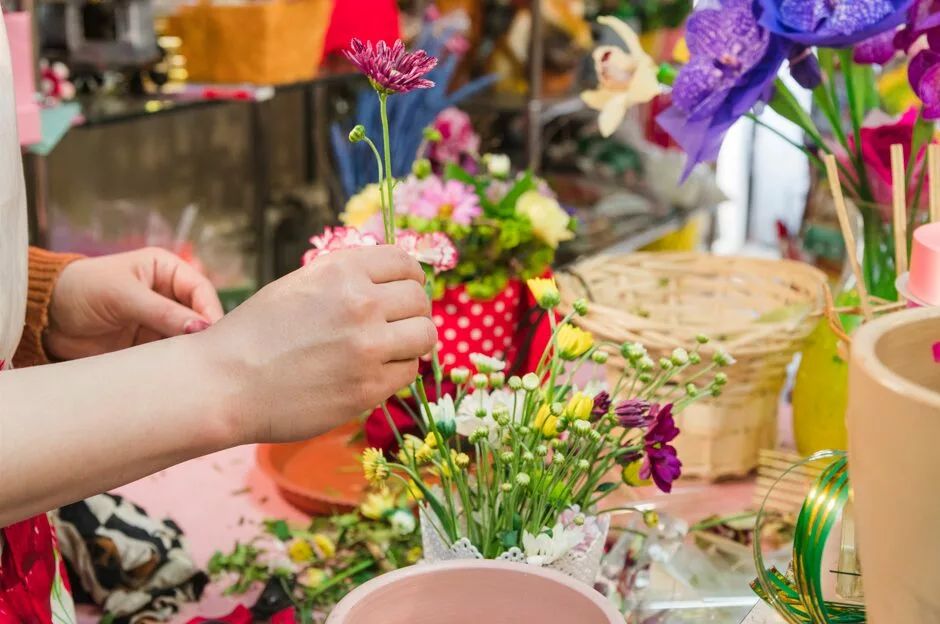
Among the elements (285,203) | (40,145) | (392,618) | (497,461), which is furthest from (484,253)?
(285,203)

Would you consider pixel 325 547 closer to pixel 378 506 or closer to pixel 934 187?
pixel 378 506

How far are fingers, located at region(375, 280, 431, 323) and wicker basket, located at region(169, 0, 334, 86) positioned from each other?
65.3 inches

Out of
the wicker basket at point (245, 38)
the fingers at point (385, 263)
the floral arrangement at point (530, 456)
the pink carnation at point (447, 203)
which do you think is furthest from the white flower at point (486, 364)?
the wicker basket at point (245, 38)

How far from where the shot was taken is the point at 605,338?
0.84 meters

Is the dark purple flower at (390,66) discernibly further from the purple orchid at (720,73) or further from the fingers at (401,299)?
the purple orchid at (720,73)

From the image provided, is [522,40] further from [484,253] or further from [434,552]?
[434,552]

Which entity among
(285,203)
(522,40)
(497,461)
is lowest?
(285,203)

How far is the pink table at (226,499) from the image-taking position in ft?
2.68

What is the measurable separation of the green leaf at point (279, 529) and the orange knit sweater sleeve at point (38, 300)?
8.3 inches

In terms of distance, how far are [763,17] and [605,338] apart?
261mm

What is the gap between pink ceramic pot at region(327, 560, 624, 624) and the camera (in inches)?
19.9

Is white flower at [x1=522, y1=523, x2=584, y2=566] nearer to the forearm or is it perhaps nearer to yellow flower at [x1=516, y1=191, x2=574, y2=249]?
the forearm

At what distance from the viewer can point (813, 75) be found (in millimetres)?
817

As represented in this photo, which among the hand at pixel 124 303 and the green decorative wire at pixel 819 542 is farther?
A: the hand at pixel 124 303
